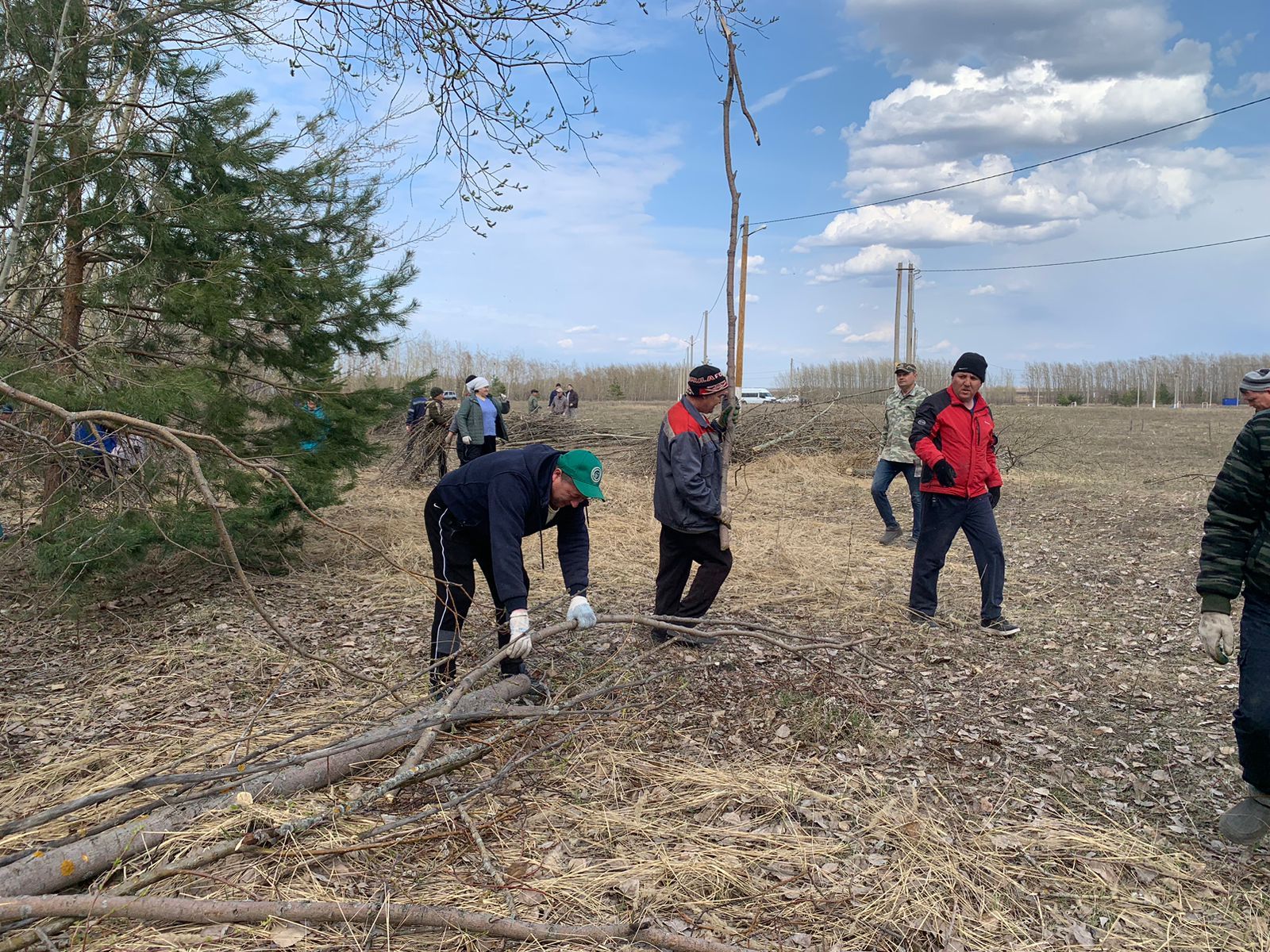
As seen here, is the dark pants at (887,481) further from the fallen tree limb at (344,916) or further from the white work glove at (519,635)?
the fallen tree limb at (344,916)

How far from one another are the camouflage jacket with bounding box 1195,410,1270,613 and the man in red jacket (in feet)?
6.92

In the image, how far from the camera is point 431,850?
299 cm

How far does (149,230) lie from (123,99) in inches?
34.7

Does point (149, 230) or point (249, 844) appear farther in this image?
point (149, 230)

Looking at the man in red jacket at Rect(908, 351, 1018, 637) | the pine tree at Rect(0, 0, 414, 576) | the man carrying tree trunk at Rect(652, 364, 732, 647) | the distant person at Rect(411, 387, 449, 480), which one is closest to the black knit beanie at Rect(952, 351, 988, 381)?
the man in red jacket at Rect(908, 351, 1018, 637)

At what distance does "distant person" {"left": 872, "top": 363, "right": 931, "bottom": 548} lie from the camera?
8.30m

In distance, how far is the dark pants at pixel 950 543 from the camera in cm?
533

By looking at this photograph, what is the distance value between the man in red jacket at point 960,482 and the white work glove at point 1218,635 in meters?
2.12

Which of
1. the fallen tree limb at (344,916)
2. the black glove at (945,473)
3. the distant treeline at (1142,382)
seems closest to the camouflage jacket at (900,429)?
the black glove at (945,473)

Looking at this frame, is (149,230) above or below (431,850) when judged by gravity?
above

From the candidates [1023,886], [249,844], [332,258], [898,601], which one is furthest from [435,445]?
[1023,886]

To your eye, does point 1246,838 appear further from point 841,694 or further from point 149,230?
point 149,230

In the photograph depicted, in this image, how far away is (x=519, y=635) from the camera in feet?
12.4

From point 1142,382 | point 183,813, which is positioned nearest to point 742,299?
point 183,813
